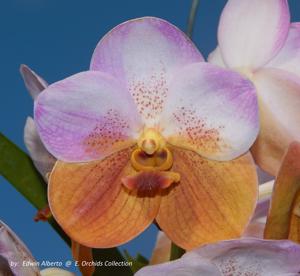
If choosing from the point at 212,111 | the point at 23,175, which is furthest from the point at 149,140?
the point at 23,175

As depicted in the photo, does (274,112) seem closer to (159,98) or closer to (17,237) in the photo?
(159,98)

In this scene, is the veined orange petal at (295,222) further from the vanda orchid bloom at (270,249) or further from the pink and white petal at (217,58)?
the pink and white petal at (217,58)

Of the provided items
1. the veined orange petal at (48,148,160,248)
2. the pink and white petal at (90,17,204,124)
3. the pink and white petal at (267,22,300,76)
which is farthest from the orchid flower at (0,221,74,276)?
the pink and white petal at (267,22,300,76)

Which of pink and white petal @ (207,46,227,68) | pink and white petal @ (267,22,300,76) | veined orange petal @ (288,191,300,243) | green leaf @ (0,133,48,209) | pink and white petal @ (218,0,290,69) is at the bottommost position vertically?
veined orange petal @ (288,191,300,243)

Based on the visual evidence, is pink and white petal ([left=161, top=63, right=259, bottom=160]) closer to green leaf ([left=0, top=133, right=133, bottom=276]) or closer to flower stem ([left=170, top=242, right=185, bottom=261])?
flower stem ([left=170, top=242, right=185, bottom=261])

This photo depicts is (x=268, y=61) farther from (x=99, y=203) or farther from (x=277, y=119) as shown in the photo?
(x=99, y=203)
